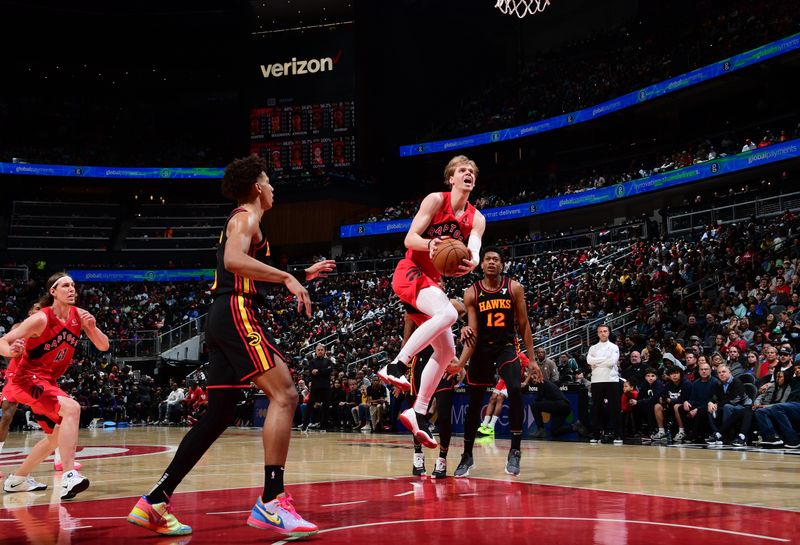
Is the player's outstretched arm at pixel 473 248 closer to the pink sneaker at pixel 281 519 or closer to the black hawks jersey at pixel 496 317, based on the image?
the black hawks jersey at pixel 496 317

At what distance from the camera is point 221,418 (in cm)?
463

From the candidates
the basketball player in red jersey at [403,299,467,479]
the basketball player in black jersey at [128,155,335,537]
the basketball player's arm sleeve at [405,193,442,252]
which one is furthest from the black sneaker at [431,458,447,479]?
the basketball player in black jersey at [128,155,335,537]

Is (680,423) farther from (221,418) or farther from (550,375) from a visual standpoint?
(221,418)

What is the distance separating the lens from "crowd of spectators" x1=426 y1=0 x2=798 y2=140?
29.5 m

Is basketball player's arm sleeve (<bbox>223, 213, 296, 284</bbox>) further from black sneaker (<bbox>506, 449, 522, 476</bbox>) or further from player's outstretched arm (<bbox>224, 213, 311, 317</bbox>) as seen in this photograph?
black sneaker (<bbox>506, 449, 522, 476</bbox>)

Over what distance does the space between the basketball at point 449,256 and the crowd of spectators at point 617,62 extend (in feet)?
81.6

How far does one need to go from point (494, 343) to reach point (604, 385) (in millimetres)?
6148

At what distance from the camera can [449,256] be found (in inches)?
243

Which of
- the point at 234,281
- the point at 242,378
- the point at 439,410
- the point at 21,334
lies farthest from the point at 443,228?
the point at 21,334

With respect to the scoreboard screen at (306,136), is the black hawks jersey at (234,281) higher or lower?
lower

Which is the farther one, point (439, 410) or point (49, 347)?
point (439, 410)

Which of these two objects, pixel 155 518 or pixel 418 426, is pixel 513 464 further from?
pixel 155 518

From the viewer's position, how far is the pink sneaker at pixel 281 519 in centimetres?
429

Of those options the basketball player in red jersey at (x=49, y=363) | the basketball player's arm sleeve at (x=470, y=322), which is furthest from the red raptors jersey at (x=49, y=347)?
the basketball player's arm sleeve at (x=470, y=322)
